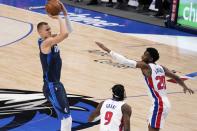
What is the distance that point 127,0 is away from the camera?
2148cm

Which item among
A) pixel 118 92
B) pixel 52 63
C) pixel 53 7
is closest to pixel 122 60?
pixel 118 92

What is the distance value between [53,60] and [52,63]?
0.05 meters

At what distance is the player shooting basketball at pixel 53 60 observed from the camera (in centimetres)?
752

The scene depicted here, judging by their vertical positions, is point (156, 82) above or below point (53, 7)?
below

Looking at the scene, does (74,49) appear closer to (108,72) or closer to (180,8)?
(108,72)

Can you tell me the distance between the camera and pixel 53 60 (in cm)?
767

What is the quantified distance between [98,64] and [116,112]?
7.27 m

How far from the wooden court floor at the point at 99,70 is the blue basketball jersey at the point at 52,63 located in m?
1.71

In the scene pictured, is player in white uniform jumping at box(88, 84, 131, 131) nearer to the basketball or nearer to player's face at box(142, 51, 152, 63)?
player's face at box(142, 51, 152, 63)

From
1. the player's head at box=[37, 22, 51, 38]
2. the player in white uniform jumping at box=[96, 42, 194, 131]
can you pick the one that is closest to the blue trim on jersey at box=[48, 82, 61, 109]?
the player's head at box=[37, 22, 51, 38]

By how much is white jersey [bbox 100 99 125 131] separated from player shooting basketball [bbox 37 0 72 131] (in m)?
1.57

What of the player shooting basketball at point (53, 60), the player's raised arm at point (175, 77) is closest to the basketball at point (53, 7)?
the player shooting basketball at point (53, 60)

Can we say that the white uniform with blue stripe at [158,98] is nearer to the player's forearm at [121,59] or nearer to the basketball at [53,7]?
the player's forearm at [121,59]

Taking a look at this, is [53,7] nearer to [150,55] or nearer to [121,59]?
[121,59]
